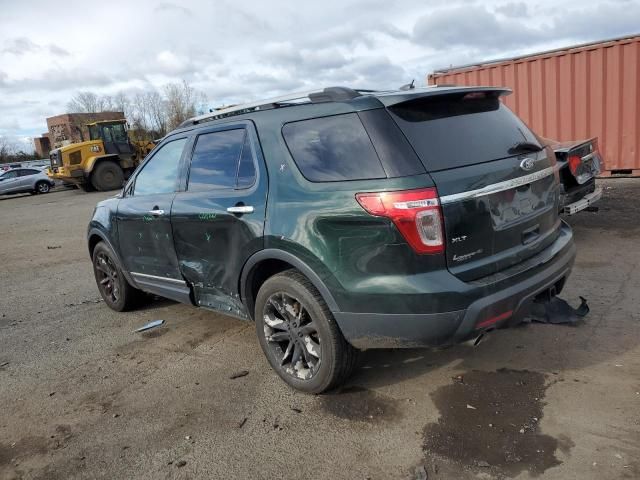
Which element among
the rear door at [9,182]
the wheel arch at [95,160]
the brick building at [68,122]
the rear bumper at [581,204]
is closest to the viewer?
the rear bumper at [581,204]

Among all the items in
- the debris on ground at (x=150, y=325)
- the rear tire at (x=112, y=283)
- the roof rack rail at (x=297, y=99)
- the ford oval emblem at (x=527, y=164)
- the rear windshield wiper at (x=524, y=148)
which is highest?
the roof rack rail at (x=297, y=99)

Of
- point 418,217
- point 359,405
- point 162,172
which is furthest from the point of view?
point 162,172

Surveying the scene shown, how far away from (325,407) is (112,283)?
322 centimetres

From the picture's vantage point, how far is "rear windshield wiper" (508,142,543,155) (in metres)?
3.29

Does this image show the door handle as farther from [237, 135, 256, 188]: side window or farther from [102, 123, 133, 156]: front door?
[102, 123, 133, 156]: front door

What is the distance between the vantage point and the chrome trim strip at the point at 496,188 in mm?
2803

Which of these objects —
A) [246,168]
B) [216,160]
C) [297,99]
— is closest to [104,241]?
[216,160]

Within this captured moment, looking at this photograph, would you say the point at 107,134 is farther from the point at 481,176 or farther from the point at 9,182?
the point at 481,176

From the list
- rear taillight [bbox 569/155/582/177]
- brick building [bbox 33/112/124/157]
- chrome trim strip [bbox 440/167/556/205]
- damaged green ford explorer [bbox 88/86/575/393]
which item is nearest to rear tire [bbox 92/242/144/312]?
damaged green ford explorer [bbox 88/86/575/393]

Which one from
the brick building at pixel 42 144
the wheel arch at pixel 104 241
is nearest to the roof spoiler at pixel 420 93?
the wheel arch at pixel 104 241

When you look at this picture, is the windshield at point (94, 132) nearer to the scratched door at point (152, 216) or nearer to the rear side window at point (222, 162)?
the scratched door at point (152, 216)

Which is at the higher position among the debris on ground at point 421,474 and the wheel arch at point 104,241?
the wheel arch at point 104,241

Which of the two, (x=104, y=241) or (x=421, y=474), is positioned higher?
(x=104, y=241)

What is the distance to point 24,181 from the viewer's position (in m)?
26.5
